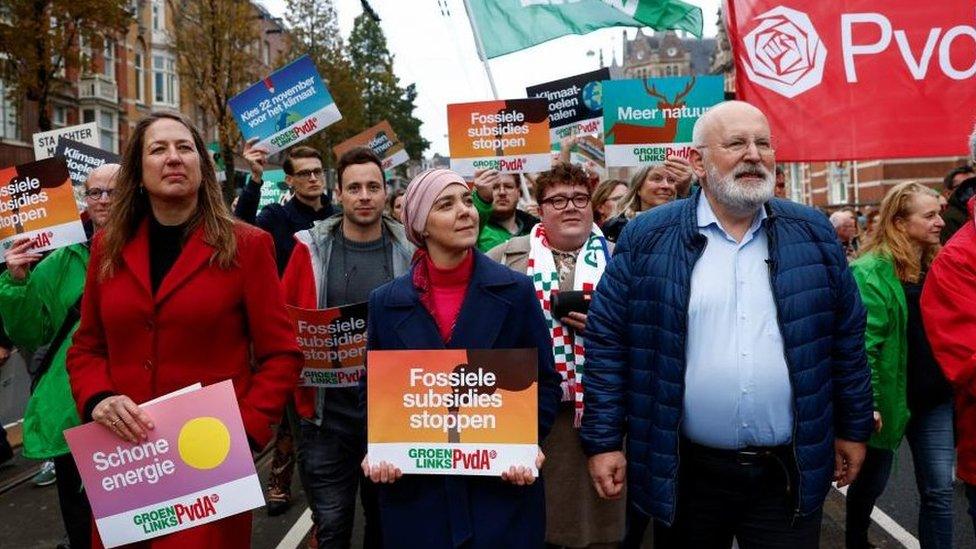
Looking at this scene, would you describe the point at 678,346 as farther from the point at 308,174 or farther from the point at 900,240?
the point at 308,174

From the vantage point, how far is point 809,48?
14.5 ft

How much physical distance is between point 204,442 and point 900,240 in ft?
11.4

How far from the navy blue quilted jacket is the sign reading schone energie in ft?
11.6

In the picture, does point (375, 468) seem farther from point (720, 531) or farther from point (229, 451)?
point (720, 531)

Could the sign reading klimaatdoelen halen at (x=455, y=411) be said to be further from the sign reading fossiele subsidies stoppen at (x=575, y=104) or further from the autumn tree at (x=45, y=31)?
the autumn tree at (x=45, y=31)

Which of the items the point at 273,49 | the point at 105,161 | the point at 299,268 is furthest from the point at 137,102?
the point at 299,268

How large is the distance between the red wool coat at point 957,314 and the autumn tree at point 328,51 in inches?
1243

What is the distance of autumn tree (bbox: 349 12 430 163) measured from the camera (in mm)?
55344

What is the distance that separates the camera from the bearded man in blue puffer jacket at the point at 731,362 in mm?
2865

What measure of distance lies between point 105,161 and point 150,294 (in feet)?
12.8

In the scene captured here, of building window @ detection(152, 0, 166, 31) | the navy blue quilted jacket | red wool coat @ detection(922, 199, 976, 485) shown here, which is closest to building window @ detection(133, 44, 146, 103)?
building window @ detection(152, 0, 166, 31)

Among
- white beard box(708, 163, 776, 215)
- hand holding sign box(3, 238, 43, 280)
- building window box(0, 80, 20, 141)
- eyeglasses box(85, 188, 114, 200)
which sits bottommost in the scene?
hand holding sign box(3, 238, 43, 280)

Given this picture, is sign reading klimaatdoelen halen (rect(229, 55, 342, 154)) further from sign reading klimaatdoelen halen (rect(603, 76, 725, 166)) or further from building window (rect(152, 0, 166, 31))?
building window (rect(152, 0, 166, 31))

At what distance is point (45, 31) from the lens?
1967 centimetres
